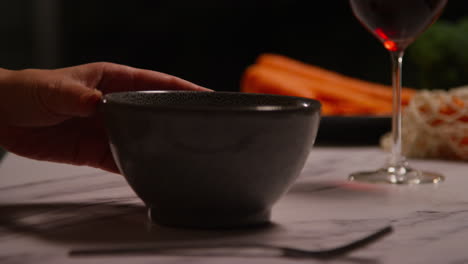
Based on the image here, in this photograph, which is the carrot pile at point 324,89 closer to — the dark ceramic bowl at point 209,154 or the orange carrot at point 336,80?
the orange carrot at point 336,80

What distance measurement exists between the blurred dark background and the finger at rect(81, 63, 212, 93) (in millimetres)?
1758

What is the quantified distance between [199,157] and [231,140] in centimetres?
3

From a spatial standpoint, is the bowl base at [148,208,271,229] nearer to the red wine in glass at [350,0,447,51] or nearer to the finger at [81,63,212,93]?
the finger at [81,63,212,93]

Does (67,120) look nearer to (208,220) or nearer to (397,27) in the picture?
(208,220)

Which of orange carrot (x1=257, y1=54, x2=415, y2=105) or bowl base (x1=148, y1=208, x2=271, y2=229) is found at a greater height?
bowl base (x1=148, y1=208, x2=271, y2=229)

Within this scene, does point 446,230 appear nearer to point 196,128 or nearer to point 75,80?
point 196,128

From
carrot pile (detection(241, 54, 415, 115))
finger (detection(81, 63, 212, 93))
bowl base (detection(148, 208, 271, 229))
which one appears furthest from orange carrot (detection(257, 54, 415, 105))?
bowl base (detection(148, 208, 271, 229))

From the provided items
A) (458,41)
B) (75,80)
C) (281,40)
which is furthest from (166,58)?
(75,80)

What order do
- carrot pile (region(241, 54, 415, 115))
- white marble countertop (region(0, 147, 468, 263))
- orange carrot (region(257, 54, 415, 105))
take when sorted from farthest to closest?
orange carrot (region(257, 54, 415, 105)), carrot pile (region(241, 54, 415, 115)), white marble countertop (region(0, 147, 468, 263))

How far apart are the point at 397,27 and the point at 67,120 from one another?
48cm

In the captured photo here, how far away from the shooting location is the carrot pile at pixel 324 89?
1478 millimetres

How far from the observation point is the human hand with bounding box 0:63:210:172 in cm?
66

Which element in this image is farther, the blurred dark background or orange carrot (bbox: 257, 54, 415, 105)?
the blurred dark background

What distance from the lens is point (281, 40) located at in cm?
251
